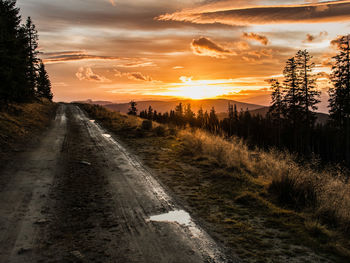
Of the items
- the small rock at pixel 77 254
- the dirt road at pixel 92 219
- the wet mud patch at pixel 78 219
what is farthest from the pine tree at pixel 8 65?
the small rock at pixel 77 254

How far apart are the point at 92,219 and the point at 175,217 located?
1.57 metres

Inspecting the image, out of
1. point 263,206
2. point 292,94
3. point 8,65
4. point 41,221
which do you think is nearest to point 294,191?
point 263,206

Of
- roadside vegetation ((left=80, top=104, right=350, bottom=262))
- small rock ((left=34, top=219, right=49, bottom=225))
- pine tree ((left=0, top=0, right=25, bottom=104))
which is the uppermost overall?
pine tree ((left=0, top=0, right=25, bottom=104))

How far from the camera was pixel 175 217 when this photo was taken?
482 cm

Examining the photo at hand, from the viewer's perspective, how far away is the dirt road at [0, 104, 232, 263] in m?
3.54

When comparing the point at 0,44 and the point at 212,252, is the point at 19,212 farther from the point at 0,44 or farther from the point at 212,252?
the point at 0,44

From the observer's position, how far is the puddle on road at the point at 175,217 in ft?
15.3

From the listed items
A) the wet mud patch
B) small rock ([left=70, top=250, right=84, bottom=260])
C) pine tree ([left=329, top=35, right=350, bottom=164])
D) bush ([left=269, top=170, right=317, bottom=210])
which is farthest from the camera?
pine tree ([left=329, top=35, right=350, bottom=164])

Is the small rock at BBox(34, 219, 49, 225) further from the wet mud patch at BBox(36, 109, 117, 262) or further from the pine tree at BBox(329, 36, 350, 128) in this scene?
the pine tree at BBox(329, 36, 350, 128)

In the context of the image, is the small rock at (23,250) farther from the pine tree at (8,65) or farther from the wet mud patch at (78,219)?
the pine tree at (8,65)

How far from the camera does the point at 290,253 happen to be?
3693 millimetres

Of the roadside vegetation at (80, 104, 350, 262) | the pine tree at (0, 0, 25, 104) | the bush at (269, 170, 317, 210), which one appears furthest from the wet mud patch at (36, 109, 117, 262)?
the pine tree at (0, 0, 25, 104)

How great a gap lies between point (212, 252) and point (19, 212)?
377 centimetres

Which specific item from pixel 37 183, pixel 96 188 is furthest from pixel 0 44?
pixel 96 188
